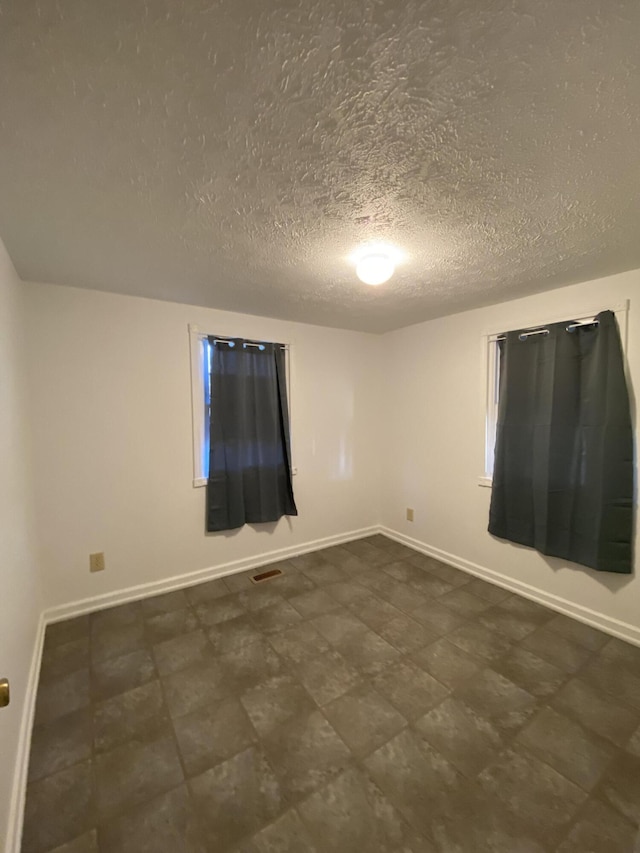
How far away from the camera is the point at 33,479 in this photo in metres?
2.22

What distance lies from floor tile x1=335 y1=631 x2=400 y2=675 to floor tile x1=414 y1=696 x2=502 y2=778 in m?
0.36

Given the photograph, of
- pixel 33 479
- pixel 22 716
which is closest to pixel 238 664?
pixel 22 716

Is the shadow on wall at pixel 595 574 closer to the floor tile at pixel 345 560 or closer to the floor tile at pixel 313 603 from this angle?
the floor tile at pixel 345 560

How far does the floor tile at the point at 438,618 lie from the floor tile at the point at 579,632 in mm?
599

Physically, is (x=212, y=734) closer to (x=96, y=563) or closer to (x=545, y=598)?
(x=96, y=563)

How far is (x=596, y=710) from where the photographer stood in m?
A: 1.67

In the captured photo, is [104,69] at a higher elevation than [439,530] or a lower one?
higher

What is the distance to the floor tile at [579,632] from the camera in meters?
2.14

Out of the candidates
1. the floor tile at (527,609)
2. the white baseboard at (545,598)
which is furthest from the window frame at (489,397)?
the floor tile at (527,609)

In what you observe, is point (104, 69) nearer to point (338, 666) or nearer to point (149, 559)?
point (338, 666)

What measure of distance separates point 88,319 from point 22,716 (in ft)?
7.33

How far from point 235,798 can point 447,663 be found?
4.10 feet

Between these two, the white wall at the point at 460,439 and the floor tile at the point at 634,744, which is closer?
the floor tile at the point at 634,744

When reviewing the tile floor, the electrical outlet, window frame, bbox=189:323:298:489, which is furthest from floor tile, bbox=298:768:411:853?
window frame, bbox=189:323:298:489
